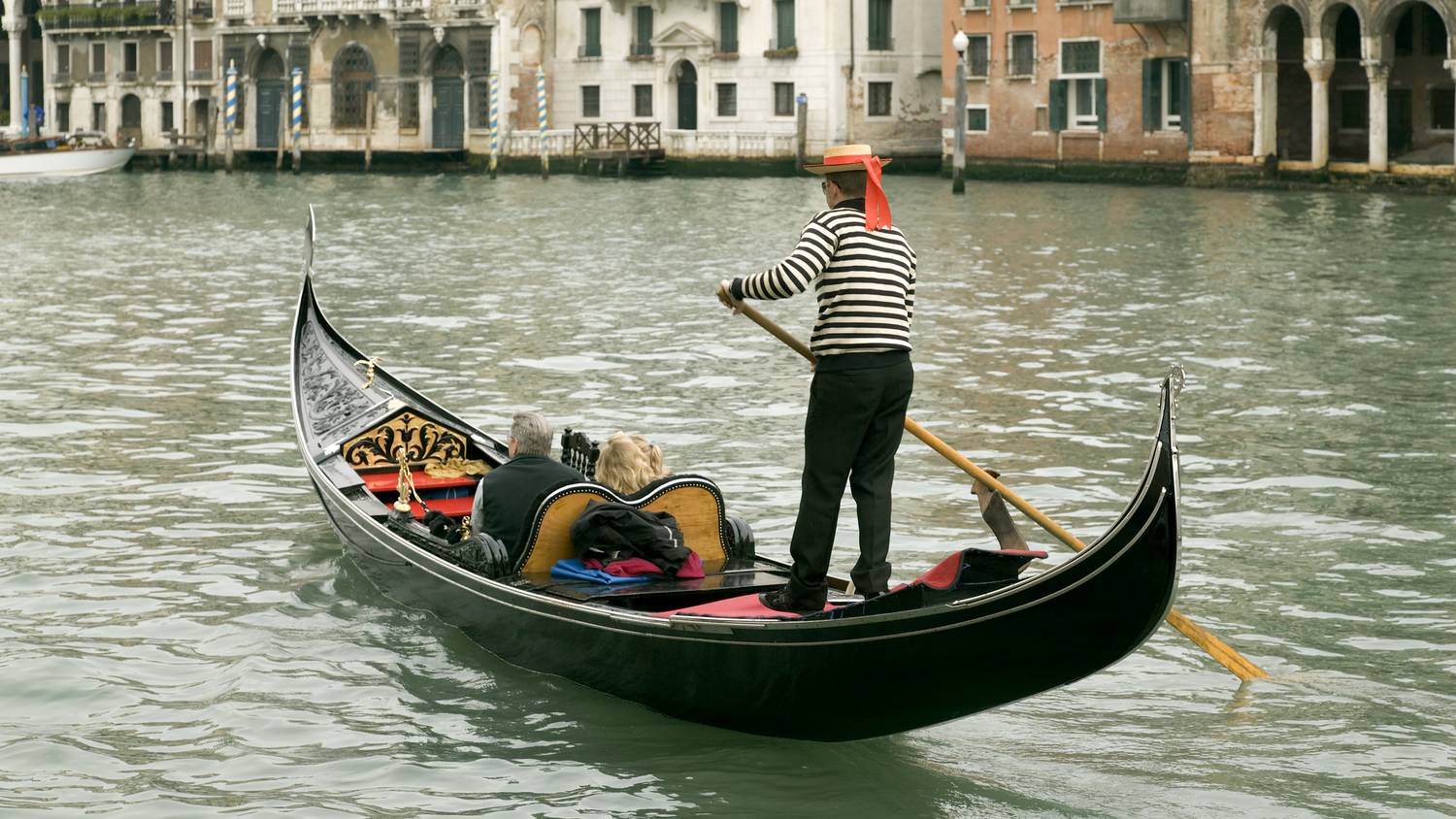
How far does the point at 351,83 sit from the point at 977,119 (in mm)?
14625

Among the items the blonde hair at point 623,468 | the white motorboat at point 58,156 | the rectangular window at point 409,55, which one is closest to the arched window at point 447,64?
the rectangular window at point 409,55

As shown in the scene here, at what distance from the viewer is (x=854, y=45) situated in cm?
3481

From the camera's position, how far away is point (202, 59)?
4291cm

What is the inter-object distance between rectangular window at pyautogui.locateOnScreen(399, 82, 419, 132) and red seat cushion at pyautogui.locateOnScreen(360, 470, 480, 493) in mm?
33379

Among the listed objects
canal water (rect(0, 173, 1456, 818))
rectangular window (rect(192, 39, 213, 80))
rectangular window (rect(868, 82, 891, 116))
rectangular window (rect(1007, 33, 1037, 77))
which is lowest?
canal water (rect(0, 173, 1456, 818))

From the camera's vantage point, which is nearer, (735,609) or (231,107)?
(735,609)

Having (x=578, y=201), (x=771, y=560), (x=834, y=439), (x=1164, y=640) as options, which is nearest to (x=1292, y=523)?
(x=1164, y=640)

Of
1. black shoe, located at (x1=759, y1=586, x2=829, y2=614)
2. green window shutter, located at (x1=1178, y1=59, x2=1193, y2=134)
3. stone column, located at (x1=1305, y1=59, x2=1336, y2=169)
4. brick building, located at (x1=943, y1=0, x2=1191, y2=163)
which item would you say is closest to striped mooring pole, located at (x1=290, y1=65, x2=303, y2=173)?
brick building, located at (x1=943, y1=0, x2=1191, y2=163)

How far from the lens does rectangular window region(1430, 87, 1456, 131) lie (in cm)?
2664

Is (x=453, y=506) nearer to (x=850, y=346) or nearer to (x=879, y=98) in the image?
(x=850, y=346)

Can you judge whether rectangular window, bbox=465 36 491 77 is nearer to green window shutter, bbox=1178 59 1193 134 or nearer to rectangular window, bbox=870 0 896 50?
rectangular window, bbox=870 0 896 50

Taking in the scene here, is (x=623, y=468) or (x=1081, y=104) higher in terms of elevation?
(x=1081, y=104)

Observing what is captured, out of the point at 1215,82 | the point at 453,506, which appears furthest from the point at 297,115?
the point at 453,506

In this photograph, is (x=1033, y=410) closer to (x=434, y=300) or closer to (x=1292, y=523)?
(x=1292, y=523)
